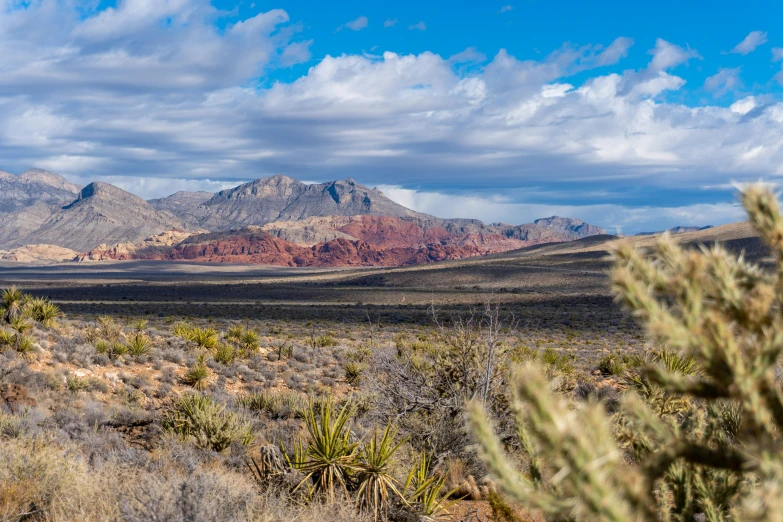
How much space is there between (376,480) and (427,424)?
A: 116 inches

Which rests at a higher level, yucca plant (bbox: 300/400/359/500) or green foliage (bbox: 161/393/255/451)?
yucca plant (bbox: 300/400/359/500)

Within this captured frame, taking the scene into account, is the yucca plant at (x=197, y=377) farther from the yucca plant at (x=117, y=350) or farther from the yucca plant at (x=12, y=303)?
the yucca plant at (x=12, y=303)

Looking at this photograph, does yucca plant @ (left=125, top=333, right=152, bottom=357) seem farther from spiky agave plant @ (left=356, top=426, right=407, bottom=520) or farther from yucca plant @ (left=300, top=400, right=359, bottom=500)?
spiky agave plant @ (left=356, top=426, right=407, bottom=520)

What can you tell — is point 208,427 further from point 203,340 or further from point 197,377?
point 203,340

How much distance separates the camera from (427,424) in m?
9.38

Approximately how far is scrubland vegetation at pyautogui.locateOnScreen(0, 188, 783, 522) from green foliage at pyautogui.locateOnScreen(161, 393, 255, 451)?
0.10ft

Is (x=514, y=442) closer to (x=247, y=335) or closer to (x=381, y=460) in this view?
(x=381, y=460)

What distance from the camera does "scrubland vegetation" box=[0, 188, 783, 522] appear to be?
6.03ft

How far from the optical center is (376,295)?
Result: 7394cm

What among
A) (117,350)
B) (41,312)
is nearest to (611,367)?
(117,350)

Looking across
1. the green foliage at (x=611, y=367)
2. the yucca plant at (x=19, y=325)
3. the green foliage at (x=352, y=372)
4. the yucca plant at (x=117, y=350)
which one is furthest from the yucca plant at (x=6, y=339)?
the green foliage at (x=611, y=367)

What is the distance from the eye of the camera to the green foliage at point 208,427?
29.2 ft

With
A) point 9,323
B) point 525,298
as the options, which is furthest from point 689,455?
point 525,298

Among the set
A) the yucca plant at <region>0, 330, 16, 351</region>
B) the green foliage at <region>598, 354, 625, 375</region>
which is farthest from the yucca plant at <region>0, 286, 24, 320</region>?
the green foliage at <region>598, 354, 625, 375</region>
